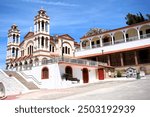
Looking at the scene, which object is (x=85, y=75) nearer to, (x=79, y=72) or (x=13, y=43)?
(x=79, y=72)

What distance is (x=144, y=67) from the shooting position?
27.7m

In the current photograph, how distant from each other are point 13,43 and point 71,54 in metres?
14.4

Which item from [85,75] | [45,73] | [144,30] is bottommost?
[85,75]

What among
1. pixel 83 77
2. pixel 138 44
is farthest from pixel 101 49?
pixel 83 77

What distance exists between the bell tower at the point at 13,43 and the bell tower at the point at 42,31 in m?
9.60

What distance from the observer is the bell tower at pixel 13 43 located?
43844 mm

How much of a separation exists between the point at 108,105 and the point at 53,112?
87.3 inches

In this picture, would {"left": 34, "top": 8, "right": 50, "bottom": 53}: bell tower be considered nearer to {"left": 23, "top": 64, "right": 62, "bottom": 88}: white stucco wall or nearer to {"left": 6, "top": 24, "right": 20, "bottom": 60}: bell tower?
{"left": 6, "top": 24, "right": 20, "bottom": 60}: bell tower

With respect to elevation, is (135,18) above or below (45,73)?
above

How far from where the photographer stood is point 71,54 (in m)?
42.7

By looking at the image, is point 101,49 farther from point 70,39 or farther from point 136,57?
point 70,39

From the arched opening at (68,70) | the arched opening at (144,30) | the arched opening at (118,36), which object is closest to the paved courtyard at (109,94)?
the arched opening at (68,70)

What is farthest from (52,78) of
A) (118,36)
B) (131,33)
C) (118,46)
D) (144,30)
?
(144,30)

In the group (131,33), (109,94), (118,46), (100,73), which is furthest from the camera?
(131,33)
